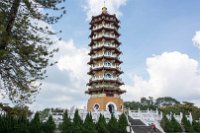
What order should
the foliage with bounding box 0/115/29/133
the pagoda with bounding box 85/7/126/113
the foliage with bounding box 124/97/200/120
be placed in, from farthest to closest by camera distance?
the foliage with bounding box 124/97/200/120 → the pagoda with bounding box 85/7/126/113 → the foliage with bounding box 0/115/29/133

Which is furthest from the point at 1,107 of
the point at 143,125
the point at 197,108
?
the point at 197,108

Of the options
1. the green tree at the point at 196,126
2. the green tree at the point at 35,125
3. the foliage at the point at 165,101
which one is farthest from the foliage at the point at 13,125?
the foliage at the point at 165,101

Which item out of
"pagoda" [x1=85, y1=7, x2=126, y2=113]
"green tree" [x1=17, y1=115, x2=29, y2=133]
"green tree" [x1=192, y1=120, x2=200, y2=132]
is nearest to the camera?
"green tree" [x1=17, y1=115, x2=29, y2=133]

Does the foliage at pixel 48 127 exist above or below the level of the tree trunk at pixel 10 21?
below

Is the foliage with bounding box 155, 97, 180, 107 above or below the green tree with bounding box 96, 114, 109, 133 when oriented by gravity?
above

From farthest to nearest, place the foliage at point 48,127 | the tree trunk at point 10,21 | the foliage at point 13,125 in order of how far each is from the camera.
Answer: the foliage at point 48,127, the foliage at point 13,125, the tree trunk at point 10,21

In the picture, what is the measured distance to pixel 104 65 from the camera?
4094 centimetres

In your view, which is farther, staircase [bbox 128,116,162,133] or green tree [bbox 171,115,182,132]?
green tree [bbox 171,115,182,132]

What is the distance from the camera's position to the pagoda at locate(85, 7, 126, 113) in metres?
39.8

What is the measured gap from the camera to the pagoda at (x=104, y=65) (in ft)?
131

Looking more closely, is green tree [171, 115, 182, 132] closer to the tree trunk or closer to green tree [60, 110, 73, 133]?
green tree [60, 110, 73, 133]

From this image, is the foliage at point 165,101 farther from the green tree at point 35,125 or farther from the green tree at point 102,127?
the green tree at point 35,125

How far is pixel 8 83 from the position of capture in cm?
1255

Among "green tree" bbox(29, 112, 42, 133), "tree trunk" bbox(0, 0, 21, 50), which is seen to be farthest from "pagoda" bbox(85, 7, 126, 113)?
"tree trunk" bbox(0, 0, 21, 50)
